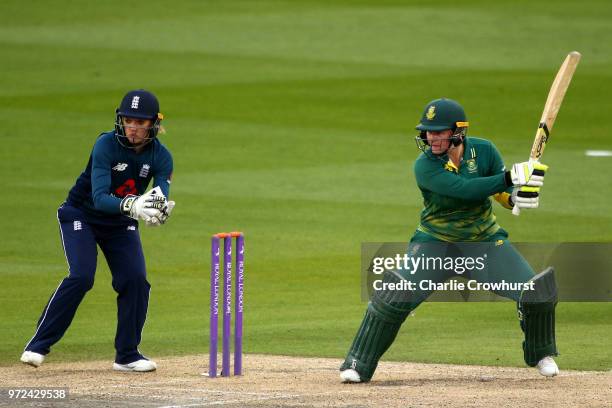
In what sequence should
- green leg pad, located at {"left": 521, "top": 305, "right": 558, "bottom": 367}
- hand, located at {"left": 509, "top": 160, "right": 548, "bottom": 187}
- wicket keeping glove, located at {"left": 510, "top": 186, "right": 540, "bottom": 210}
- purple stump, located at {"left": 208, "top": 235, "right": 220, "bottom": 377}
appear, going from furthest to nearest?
purple stump, located at {"left": 208, "top": 235, "right": 220, "bottom": 377}
green leg pad, located at {"left": 521, "top": 305, "right": 558, "bottom": 367}
wicket keeping glove, located at {"left": 510, "top": 186, "right": 540, "bottom": 210}
hand, located at {"left": 509, "top": 160, "right": 548, "bottom": 187}

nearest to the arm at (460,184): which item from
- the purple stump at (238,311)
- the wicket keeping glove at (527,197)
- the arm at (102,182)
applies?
the wicket keeping glove at (527,197)

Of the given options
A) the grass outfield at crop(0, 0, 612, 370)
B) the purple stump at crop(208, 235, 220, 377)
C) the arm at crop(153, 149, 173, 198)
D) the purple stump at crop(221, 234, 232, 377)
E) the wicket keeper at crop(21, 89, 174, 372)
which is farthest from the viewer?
the grass outfield at crop(0, 0, 612, 370)

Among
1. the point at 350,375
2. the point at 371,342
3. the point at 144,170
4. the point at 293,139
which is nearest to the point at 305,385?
the point at 350,375

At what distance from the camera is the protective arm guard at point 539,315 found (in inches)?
351

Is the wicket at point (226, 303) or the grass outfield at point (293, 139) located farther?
the grass outfield at point (293, 139)

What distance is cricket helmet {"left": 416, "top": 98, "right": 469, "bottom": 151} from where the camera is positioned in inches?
354

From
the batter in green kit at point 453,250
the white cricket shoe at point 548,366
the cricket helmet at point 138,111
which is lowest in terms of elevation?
the white cricket shoe at point 548,366

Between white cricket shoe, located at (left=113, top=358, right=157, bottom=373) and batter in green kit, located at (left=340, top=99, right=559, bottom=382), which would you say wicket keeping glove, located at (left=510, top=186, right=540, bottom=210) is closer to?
batter in green kit, located at (left=340, top=99, right=559, bottom=382)

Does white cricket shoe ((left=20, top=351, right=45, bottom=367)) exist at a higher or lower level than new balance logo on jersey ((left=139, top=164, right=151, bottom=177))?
lower

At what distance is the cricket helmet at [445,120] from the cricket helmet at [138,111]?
1858 millimetres

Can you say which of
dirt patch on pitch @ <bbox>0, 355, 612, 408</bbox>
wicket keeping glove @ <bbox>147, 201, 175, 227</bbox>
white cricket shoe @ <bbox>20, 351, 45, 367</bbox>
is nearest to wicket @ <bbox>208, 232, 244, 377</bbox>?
dirt patch on pitch @ <bbox>0, 355, 612, 408</bbox>

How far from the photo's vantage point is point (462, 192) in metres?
8.82

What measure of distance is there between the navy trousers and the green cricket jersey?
2102 mm

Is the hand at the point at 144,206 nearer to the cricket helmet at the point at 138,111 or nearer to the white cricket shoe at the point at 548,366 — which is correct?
the cricket helmet at the point at 138,111
